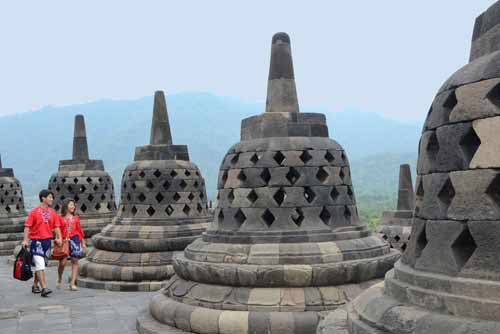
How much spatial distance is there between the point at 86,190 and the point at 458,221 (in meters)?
12.5

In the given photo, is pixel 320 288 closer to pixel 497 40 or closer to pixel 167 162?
pixel 497 40

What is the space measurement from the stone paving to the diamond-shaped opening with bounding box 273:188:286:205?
242 cm

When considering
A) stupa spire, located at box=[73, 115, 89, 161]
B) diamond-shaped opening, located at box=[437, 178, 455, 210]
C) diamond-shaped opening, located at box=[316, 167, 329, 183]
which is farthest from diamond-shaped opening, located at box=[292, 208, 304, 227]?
stupa spire, located at box=[73, 115, 89, 161]

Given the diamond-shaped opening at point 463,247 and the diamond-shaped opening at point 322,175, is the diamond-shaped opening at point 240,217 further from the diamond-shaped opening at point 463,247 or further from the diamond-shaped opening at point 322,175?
the diamond-shaped opening at point 463,247

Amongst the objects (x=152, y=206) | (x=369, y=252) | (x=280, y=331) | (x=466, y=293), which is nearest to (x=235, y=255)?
(x=280, y=331)

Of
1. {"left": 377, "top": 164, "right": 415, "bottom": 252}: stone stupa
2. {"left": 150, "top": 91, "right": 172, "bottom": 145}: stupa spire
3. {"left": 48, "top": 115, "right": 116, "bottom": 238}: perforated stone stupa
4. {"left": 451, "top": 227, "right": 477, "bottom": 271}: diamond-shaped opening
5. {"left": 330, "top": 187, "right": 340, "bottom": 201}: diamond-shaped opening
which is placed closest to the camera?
{"left": 451, "top": 227, "right": 477, "bottom": 271}: diamond-shaped opening

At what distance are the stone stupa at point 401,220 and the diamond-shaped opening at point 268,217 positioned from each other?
4456 mm

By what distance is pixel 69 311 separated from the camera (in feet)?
28.0

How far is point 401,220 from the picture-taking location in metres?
11.5

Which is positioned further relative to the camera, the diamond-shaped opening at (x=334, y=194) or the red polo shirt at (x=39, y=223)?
the red polo shirt at (x=39, y=223)

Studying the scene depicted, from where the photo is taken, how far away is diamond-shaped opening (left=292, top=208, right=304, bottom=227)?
6.96m

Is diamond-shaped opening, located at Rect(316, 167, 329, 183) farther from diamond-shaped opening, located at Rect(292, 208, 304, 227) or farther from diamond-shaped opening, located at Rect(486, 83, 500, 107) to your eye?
diamond-shaped opening, located at Rect(486, 83, 500, 107)

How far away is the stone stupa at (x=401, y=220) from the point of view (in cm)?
1106

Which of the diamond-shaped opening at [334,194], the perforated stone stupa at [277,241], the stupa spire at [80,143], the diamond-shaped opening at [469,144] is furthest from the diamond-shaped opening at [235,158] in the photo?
the stupa spire at [80,143]
